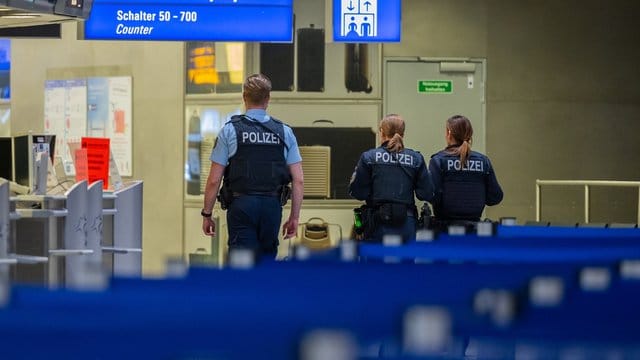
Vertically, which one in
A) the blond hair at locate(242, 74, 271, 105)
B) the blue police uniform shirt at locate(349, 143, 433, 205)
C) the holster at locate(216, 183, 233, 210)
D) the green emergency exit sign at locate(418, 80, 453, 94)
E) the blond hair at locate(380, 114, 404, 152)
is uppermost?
the green emergency exit sign at locate(418, 80, 453, 94)

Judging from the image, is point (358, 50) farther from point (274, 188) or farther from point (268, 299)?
point (268, 299)

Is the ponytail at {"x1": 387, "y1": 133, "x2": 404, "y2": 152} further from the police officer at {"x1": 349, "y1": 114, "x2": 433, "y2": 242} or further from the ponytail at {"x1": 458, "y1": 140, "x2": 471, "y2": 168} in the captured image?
the ponytail at {"x1": 458, "y1": 140, "x2": 471, "y2": 168}

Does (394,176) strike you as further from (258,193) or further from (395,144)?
(258,193)

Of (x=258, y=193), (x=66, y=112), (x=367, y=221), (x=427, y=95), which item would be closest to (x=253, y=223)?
(x=258, y=193)

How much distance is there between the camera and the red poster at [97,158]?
892cm

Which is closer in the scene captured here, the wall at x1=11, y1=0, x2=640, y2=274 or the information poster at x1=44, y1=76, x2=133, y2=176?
the wall at x1=11, y1=0, x2=640, y2=274

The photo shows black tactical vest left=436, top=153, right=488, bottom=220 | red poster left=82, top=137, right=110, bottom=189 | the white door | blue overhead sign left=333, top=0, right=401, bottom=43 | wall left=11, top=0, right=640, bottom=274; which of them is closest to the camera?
black tactical vest left=436, top=153, right=488, bottom=220

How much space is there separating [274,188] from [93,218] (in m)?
1.87

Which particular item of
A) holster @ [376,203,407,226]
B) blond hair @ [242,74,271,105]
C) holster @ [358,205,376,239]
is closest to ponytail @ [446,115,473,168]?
holster @ [376,203,407,226]

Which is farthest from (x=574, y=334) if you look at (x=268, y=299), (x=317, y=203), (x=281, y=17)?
(x=317, y=203)

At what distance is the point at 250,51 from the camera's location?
11.5 metres

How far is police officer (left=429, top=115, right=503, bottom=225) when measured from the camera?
7738 millimetres

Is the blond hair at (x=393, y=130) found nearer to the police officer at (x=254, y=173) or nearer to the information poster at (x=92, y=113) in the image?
the police officer at (x=254, y=173)

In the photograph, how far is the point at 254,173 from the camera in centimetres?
697
